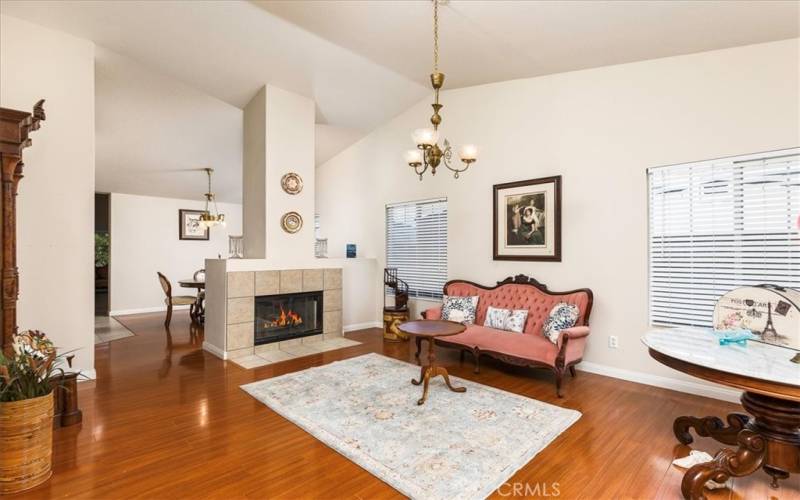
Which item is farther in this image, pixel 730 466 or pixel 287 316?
pixel 287 316

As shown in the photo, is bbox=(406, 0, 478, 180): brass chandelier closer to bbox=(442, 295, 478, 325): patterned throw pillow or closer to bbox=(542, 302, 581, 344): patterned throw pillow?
bbox=(542, 302, 581, 344): patterned throw pillow

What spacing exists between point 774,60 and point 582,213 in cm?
191

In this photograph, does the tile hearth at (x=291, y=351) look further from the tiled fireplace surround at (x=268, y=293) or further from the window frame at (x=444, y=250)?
the window frame at (x=444, y=250)

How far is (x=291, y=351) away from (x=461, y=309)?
2.28 metres

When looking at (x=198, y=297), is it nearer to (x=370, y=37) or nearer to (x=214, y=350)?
(x=214, y=350)

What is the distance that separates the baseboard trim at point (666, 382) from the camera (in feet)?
11.0

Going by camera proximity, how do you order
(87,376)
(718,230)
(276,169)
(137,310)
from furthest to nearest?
(137,310), (276,169), (87,376), (718,230)

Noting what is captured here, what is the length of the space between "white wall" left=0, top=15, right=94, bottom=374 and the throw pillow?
4.34m

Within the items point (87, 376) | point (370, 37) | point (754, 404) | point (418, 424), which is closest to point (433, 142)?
point (370, 37)

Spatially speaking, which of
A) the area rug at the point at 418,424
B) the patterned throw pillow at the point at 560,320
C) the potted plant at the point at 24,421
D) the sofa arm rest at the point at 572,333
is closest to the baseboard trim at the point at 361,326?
the area rug at the point at 418,424

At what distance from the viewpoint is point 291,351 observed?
16.3 feet

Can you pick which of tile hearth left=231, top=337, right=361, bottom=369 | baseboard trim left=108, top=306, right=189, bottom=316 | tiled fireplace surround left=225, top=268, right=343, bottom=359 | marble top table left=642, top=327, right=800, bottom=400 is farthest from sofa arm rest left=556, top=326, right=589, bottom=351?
baseboard trim left=108, top=306, right=189, bottom=316

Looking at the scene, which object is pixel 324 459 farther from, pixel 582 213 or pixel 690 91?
pixel 690 91

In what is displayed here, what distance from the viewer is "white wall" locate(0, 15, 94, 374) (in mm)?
3570
